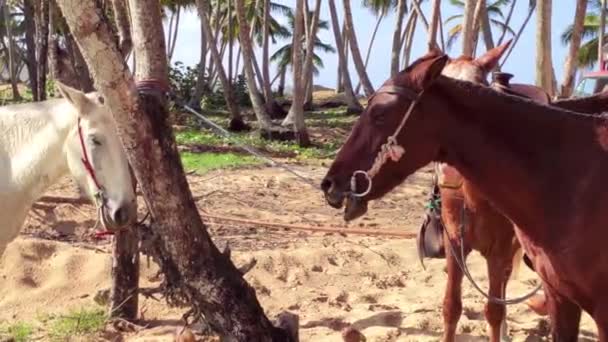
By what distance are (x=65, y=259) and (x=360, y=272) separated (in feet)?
9.15

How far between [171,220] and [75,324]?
1815 mm

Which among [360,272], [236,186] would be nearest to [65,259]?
[360,272]

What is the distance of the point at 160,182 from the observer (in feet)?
14.5

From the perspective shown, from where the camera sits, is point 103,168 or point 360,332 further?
point 360,332

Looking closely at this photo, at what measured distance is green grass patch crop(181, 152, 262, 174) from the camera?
1257cm

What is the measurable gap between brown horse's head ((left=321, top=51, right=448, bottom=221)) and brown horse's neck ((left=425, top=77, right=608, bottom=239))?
0.09 meters

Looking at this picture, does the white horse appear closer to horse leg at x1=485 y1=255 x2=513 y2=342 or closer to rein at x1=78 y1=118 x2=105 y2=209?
rein at x1=78 y1=118 x2=105 y2=209

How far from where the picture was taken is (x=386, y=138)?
3.23 meters

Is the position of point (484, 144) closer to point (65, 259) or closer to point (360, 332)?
point (360, 332)

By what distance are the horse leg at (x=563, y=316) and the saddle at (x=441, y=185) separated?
61 centimetres

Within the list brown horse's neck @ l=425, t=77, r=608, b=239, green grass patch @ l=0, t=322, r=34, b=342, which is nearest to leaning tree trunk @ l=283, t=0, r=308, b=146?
green grass patch @ l=0, t=322, r=34, b=342

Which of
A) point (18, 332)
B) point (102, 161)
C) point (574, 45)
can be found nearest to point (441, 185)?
point (102, 161)

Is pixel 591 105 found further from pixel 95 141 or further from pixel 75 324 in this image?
pixel 75 324

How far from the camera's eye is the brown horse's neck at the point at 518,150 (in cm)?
331
